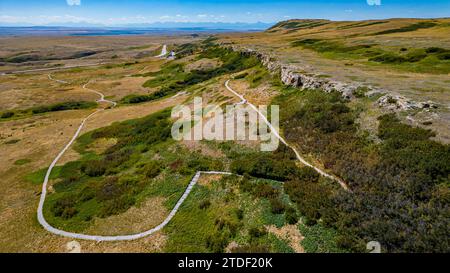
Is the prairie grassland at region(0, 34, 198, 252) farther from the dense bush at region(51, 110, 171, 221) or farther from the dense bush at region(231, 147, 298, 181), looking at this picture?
the dense bush at region(231, 147, 298, 181)

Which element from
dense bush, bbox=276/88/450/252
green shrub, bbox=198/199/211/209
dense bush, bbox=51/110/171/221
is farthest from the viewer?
dense bush, bbox=51/110/171/221

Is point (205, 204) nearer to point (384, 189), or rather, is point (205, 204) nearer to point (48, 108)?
point (384, 189)

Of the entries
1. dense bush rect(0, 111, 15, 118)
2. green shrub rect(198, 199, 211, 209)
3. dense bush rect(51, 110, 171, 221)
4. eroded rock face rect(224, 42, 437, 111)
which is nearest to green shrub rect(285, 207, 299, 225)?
green shrub rect(198, 199, 211, 209)

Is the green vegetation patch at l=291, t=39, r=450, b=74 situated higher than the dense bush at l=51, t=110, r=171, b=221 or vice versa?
the green vegetation patch at l=291, t=39, r=450, b=74

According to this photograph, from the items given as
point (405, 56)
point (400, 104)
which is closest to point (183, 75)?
point (405, 56)

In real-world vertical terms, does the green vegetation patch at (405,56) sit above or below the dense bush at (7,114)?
above

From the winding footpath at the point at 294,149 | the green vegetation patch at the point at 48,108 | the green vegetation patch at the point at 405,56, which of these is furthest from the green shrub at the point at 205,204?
the green vegetation patch at the point at 48,108

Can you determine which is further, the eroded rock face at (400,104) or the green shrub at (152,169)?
the green shrub at (152,169)

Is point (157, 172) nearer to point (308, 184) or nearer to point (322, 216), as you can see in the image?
point (308, 184)

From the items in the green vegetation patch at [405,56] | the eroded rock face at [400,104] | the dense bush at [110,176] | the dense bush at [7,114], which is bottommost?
the dense bush at [110,176]

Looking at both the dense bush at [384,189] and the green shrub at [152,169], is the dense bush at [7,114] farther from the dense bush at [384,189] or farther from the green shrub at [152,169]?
the dense bush at [384,189]
